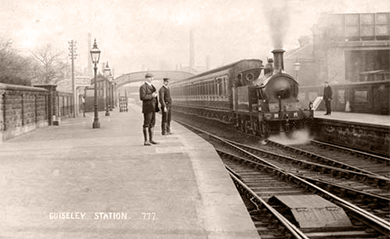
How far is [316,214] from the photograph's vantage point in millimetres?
5484

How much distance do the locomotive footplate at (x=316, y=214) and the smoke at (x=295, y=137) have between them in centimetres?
910

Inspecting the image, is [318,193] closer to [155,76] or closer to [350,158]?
[350,158]

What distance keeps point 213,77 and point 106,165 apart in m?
13.7

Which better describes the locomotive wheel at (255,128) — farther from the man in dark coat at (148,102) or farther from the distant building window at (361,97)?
the distant building window at (361,97)

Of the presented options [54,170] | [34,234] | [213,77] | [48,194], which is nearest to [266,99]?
[213,77]

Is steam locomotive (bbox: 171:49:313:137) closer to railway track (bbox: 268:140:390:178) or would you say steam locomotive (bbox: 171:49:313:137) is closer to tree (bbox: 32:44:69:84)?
railway track (bbox: 268:140:390:178)

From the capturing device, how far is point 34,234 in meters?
3.82

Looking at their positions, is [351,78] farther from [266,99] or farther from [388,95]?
[266,99]

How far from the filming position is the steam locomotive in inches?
565

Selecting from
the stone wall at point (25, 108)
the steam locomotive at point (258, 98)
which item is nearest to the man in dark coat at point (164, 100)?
the steam locomotive at point (258, 98)

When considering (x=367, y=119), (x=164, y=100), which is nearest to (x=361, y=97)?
(x=367, y=119)

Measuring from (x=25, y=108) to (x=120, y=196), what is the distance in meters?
9.38

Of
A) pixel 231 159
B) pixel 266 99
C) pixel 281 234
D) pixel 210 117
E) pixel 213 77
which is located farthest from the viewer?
pixel 210 117

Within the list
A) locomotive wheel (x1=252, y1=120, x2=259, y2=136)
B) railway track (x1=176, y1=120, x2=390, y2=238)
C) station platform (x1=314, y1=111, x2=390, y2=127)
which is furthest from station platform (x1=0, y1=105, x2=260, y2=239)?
locomotive wheel (x1=252, y1=120, x2=259, y2=136)
